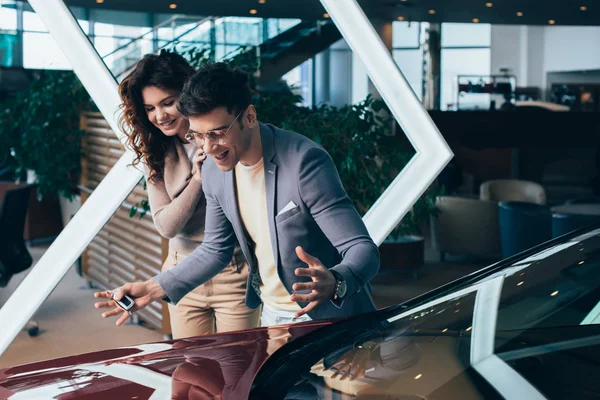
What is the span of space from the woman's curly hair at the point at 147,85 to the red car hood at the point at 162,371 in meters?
0.85

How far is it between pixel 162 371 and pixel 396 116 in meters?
1.72

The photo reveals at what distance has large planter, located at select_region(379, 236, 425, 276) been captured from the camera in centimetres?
612

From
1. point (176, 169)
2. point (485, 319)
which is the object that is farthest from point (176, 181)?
point (485, 319)

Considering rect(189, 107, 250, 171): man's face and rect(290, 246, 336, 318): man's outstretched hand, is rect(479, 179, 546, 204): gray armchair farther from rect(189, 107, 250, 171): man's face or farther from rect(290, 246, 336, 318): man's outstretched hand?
rect(290, 246, 336, 318): man's outstretched hand

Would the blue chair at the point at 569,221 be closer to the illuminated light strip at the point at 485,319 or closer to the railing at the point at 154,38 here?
the railing at the point at 154,38

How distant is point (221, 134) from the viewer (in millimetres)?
1674

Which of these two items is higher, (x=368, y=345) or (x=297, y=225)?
(x=297, y=225)

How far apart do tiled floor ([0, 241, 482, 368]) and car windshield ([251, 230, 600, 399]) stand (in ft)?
11.0

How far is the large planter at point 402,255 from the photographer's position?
6.12 m

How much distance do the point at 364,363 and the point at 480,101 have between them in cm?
984

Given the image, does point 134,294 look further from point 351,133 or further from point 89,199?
point 351,133

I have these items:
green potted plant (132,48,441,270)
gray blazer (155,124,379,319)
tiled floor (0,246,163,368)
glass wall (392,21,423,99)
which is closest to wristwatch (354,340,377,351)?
gray blazer (155,124,379,319)

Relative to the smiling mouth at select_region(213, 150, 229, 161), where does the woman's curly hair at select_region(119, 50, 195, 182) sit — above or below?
above

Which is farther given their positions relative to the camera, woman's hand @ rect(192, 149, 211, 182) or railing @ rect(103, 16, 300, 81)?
railing @ rect(103, 16, 300, 81)
